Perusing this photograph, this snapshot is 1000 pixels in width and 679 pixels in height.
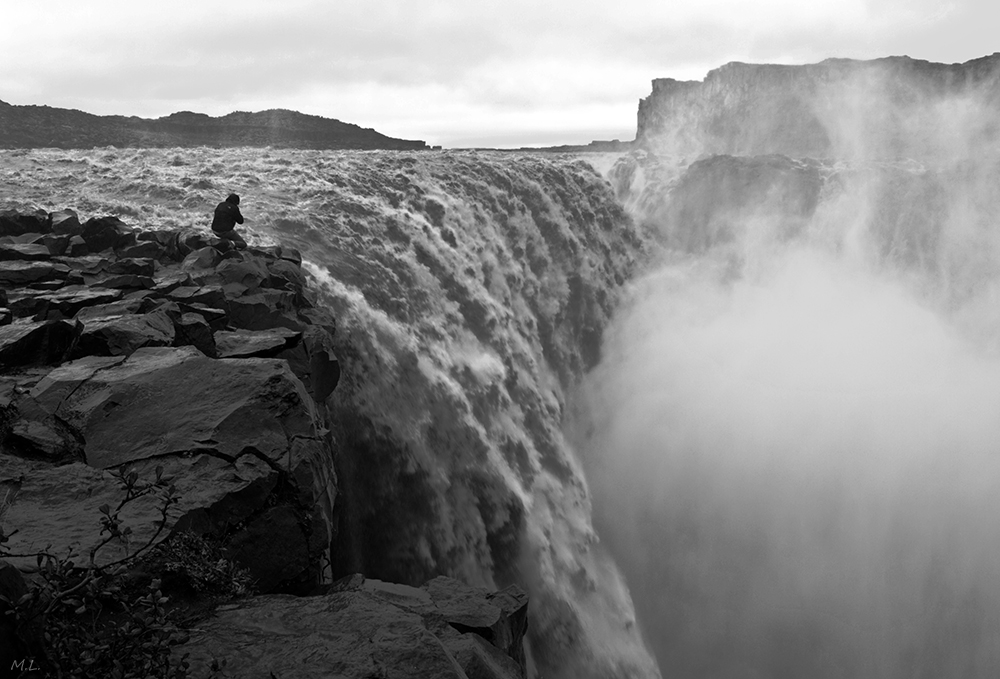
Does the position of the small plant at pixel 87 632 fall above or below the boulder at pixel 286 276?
below

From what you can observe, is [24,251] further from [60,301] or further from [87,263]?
[60,301]

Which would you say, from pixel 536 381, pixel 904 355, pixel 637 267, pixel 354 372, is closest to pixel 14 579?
Result: pixel 354 372

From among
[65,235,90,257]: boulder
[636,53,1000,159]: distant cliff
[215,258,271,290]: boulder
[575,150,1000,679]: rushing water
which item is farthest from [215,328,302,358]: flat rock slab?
[636,53,1000,159]: distant cliff

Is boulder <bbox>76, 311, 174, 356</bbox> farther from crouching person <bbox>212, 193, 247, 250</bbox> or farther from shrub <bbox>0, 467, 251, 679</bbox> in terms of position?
crouching person <bbox>212, 193, 247, 250</bbox>

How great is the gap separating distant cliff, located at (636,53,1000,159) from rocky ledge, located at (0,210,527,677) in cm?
3437

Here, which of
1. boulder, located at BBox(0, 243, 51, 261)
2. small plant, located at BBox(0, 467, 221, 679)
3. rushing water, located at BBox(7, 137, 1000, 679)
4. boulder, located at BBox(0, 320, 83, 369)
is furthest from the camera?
rushing water, located at BBox(7, 137, 1000, 679)

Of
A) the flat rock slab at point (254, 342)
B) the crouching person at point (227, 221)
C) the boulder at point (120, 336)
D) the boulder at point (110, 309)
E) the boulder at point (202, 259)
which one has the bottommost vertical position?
the flat rock slab at point (254, 342)

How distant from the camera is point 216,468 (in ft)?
16.1

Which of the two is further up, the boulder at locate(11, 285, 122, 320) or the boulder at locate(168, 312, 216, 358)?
the boulder at locate(11, 285, 122, 320)

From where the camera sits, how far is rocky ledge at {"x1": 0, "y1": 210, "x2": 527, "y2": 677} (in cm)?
408

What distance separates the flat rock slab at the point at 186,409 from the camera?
504cm

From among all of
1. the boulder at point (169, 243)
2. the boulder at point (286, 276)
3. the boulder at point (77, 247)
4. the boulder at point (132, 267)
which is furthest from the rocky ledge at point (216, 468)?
the boulder at point (169, 243)

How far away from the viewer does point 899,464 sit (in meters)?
19.8

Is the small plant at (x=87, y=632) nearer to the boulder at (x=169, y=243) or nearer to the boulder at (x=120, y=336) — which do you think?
the boulder at (x=120, y=336)
